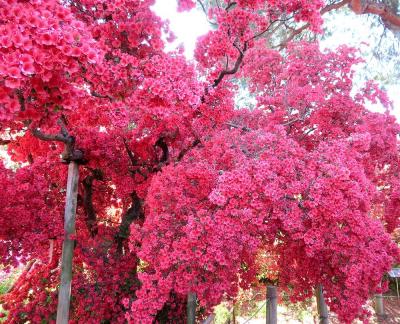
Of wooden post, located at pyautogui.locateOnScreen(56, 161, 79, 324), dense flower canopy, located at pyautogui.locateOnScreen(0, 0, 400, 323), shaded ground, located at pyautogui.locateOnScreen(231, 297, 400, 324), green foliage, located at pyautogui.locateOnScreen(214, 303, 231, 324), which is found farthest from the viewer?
shaded ground, located at pyautogui.locateOnScreen(231, 297, 400, 324)

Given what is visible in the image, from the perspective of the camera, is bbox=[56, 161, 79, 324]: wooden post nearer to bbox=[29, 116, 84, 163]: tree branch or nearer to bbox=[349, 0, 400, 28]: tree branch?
bbox=[29, 116, 84, 163]: tree branch

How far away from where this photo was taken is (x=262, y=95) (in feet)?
18.7

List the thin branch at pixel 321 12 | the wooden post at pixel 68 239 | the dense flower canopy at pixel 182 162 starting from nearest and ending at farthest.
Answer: the dense flower canopy at pixel 182 162 < the wooden post at pixel 68 239 < the thin branch at pixel 321 12

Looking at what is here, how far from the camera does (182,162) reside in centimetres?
376

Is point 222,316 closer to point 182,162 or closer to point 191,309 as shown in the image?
point 191,309

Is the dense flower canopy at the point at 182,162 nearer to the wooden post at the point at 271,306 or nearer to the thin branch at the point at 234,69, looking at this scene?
the thin branch at the point at 234,69

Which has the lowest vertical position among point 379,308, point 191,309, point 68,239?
point 379,308

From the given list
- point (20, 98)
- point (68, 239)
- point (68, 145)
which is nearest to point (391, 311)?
point (68, 239)

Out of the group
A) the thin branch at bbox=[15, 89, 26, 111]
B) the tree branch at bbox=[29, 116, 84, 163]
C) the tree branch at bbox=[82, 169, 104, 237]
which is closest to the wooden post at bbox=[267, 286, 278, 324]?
the tree branch at bbox=[82, 169, 104, 237]

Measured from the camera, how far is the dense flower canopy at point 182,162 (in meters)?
2.49

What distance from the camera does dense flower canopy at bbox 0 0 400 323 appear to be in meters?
2.49

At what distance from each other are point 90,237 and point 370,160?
14.0ft

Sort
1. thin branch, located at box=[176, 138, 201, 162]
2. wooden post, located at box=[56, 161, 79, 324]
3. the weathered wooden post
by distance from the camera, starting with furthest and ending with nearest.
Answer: the weathered wooden post, thin branch, located at box=[176, 138, 201, 162], wooden post, located at box=[56, 161, 79, 324]

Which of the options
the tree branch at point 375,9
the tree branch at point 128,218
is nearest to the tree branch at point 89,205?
the tree branch at point 128,218
